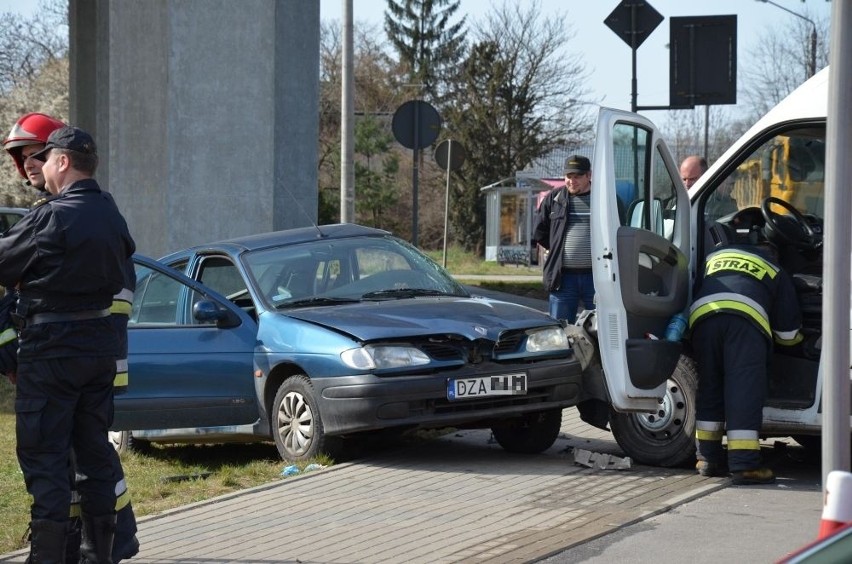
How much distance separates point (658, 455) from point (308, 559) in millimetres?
2797

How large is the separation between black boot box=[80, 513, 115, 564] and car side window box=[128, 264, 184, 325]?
3432 millimetres

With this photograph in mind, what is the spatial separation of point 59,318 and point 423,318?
128 inches

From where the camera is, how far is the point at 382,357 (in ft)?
25.5

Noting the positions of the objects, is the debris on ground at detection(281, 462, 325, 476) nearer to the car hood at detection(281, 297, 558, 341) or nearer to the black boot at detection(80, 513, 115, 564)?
the car hood at detection(281, 297, 558, 341)

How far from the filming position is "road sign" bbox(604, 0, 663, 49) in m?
11.7

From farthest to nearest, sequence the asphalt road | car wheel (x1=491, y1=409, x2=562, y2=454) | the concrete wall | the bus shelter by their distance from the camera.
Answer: the bus shelter → the concrete wall → car wheel (x1=491, y1=409, x2=562, y2=454) → the asphalt road

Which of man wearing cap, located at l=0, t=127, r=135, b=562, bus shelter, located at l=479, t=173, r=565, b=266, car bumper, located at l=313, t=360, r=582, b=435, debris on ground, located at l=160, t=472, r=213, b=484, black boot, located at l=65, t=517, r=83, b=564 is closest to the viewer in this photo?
man wearing cap, located at l=0, t=127, r=135, b=562

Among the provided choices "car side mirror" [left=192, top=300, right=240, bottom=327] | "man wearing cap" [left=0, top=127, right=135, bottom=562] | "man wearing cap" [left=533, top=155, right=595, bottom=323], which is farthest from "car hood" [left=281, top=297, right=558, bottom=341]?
"man wearing cap" [left=0, top=127, right=135, bottom=562]

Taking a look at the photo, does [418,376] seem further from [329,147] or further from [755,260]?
[329,147]

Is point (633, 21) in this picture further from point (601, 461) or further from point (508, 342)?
point (601, 461)

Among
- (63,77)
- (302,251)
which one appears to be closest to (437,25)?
(63,77)

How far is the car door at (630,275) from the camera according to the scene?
7.70 metres

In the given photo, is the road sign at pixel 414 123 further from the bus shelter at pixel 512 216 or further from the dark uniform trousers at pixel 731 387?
the bus shelter at pixel 512 216

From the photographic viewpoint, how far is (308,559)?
19.4 ft
